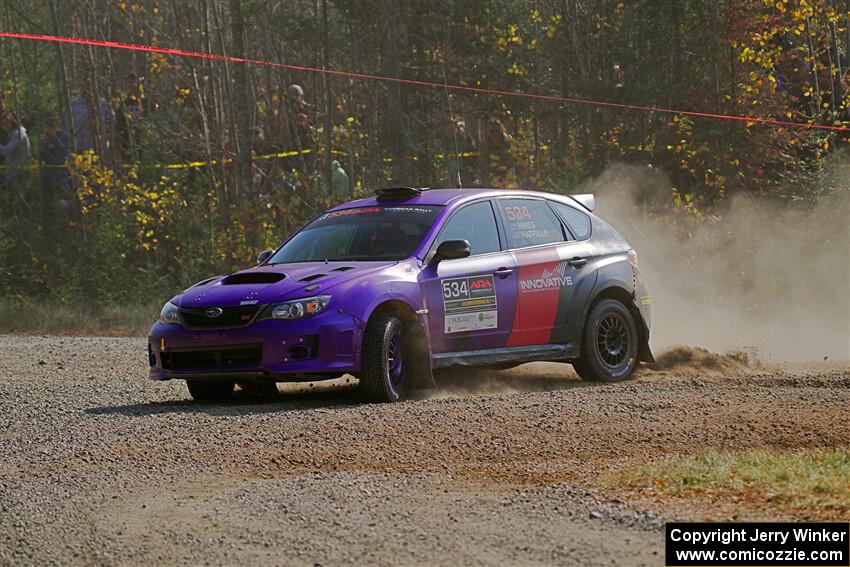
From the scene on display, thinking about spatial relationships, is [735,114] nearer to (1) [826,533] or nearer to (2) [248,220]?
(2) [248,220]

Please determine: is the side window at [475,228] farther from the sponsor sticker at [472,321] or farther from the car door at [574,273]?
the car door at [574,273]

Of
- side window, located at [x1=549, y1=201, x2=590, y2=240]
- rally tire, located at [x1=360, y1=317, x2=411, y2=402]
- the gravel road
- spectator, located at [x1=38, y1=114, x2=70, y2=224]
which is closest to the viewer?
the gravel road

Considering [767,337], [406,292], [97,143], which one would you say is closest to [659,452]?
[406,292]

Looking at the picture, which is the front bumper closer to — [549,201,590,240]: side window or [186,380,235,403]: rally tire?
[186,380,235,403]: rally tire

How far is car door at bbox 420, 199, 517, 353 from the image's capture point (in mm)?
11219

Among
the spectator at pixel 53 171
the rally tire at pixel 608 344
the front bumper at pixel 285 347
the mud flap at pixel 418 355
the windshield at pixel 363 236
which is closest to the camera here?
the front bumper at pixel 285 347

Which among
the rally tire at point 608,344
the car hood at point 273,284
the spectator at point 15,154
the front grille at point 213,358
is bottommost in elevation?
the rally tire at point 608,344

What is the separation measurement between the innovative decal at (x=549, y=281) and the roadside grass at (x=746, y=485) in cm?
409

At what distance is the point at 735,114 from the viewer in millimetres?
24781


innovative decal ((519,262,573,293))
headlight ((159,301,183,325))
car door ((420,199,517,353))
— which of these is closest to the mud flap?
car door ((420,199,517,353))

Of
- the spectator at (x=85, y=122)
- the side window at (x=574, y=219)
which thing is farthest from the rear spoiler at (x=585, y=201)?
the spectator at (x=85, y=122)

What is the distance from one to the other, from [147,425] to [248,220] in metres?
16.0

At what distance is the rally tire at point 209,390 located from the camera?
1132cm

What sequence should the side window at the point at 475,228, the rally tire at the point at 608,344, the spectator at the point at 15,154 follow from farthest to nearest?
the spectator at the point at 15,154 → the rally tire at the point at 608,344 → the side window at the point at 475,228
